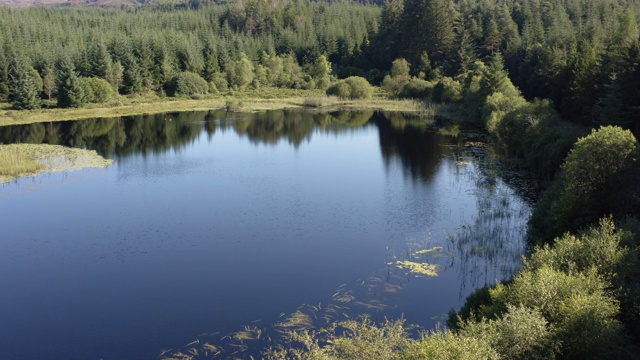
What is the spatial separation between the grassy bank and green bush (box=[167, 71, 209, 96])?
9.99ft

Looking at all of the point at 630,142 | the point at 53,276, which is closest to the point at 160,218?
the point at 53,276

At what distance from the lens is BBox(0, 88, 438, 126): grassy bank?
78.1 m

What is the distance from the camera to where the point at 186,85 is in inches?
4011

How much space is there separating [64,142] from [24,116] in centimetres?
2315

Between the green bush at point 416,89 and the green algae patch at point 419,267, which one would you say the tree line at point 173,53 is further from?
the green algae patch at point 419,267

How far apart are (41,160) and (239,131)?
2448cm

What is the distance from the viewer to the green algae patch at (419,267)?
81.1ft

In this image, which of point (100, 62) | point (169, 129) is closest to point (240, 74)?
point (100, 62)

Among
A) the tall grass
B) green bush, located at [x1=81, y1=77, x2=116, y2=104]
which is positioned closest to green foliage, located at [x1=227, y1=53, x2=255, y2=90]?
green bush, located at [x1=81, y1=77, x2=116, y2=104]

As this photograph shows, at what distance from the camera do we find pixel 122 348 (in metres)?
19.2

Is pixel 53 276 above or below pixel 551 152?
below

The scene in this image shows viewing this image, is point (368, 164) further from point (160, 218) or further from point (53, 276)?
point (53, 276)

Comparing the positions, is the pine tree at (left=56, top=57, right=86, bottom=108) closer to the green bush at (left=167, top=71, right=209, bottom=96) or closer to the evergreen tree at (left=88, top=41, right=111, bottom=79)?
the evergreen tree at (left=88, top=41, right=111, bottom=79)

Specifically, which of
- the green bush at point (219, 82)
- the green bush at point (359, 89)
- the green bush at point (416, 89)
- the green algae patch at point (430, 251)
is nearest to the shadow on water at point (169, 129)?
the green bush at point (416, 89)
